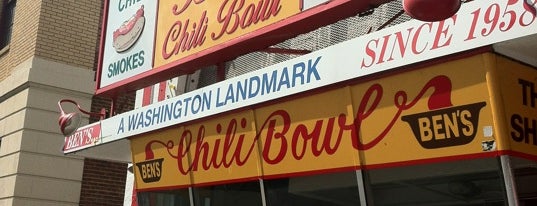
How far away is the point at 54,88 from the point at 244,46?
17.8 feet

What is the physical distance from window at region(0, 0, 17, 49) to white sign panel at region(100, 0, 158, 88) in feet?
17.5

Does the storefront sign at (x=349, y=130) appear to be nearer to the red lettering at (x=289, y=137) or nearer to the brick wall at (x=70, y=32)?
the red lettering at (x=289, y=137)

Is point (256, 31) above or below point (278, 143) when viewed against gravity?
above

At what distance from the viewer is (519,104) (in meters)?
3.96

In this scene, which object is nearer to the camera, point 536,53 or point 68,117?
point 536,53

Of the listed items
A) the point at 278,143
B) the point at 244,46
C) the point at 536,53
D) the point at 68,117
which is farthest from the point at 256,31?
the point at 68,117

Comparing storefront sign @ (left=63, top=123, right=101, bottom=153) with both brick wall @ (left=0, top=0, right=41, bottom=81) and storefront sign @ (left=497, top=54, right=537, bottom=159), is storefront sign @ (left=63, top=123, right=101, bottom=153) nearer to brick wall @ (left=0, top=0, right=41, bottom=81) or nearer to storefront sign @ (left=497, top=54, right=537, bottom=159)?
brick wall @ (left=0, top=0, right=41, bottom=81)

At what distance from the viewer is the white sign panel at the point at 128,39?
7383mm

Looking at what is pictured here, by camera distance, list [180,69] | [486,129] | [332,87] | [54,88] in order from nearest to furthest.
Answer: [486,129] → [332,87] → [180,69] → [54,88]

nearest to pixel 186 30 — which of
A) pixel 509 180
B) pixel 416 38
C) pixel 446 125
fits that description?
pixel 416 38

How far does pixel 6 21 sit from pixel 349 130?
1022 centimetres

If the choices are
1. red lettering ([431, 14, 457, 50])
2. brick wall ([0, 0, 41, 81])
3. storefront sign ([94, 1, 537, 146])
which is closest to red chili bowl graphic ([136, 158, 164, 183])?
storefront sign ([94, 1, 537, 146])

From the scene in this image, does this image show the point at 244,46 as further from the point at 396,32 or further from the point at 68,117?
the point at 68,117

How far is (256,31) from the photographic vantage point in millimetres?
5855
